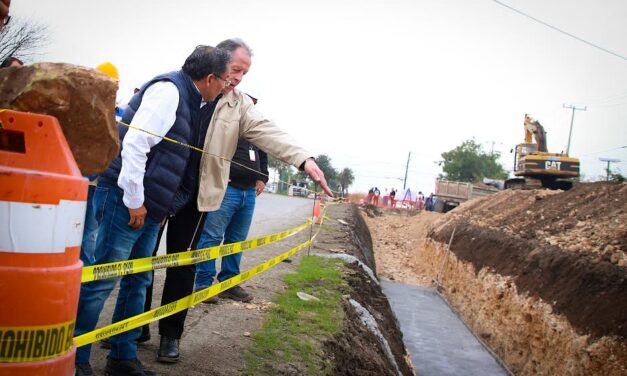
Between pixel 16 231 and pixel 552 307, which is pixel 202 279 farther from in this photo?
pixel 552 307

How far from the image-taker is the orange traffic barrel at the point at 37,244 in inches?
50.9

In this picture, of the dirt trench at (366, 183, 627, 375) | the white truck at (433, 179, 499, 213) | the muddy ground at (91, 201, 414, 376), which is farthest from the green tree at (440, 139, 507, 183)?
the muddy ground at (91, 201, 414, 376)

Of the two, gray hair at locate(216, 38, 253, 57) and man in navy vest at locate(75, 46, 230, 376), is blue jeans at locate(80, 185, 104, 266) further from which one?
gray hair at locate(216, 38, 253, 57)

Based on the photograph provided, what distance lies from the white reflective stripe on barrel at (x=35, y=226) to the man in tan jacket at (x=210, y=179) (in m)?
1.97

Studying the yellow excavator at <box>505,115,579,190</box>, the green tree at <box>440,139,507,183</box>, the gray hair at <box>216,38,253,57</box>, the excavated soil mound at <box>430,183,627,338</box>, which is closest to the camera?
the gray hair at <box>216,38,253,57</box>

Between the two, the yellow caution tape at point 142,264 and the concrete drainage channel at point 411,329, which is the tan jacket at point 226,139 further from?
the concrete drainage channel at point 411,329

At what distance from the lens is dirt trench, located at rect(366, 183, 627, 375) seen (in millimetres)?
7316

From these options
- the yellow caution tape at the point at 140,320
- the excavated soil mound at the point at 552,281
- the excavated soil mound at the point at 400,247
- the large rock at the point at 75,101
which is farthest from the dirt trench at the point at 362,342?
the excavated soil mound at the point at 400,247

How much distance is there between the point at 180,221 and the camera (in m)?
3.50

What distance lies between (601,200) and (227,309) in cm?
1101

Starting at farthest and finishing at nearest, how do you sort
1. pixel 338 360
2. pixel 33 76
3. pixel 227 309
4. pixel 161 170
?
pixel 227 309 < pixel 338 360 < pixel 161 170 < pixel 33 76

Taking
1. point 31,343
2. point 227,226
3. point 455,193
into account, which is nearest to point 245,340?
point 227,226

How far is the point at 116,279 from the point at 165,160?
686 mm

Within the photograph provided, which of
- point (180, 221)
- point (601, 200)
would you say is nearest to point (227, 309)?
point (180, 221)
